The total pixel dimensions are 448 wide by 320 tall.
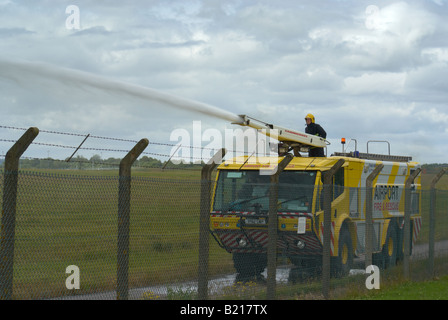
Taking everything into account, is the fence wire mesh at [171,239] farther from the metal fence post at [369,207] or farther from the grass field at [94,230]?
the metal fence post at [369,207]

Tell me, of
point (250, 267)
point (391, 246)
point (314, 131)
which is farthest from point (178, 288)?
point (391, 246)

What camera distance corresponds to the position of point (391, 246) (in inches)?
661

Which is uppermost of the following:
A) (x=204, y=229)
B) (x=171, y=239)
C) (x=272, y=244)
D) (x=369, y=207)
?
(x=369, y=207)

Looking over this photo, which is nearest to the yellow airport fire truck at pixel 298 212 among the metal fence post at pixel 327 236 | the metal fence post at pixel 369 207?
the metal fence post at pixel 327 236

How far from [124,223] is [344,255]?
7.58 m

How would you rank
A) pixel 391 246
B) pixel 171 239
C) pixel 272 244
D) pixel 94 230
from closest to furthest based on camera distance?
pixel 171 239
pixel 94 230
pixel 272 244
pixel 391 246

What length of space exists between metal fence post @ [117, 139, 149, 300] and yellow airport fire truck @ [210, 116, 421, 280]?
10.0 ft

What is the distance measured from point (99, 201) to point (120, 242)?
685mm

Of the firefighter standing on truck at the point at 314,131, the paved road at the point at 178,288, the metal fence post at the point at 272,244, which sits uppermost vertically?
the firefighter standing on truck at the point at 314,131

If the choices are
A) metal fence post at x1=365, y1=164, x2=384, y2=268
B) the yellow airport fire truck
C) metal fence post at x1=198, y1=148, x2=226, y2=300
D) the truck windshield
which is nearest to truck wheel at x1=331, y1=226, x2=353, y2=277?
the yellow airport fire truck

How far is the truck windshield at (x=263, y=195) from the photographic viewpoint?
42.6 feet

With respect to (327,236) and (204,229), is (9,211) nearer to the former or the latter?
(204,229)

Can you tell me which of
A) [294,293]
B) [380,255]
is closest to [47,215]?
[294,293]
